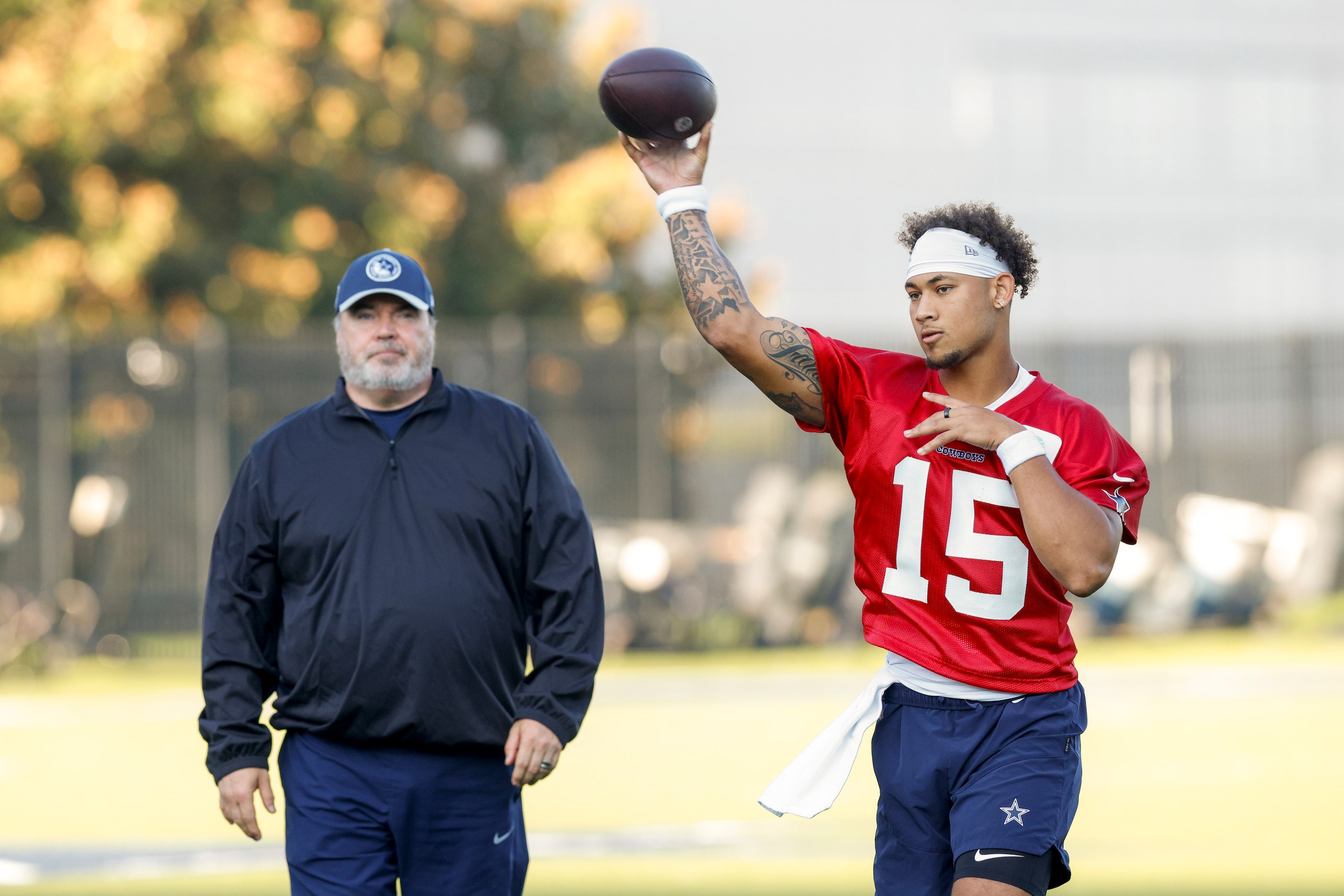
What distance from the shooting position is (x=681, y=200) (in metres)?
4.51

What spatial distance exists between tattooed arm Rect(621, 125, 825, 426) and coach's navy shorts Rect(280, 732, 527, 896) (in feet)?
4.52

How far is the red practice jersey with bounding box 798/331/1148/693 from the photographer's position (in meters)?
4.23

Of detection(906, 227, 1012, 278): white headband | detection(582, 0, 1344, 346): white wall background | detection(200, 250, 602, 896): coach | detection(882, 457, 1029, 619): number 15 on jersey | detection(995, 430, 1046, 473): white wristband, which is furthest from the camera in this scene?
detection(582, 0, 1344, 346): white wall background

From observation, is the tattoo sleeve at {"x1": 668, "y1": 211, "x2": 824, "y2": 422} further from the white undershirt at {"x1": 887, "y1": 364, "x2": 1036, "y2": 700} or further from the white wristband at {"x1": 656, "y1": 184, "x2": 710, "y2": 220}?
the white undershirt at {"x1": 887, "y1": 364, "x2": 1036, "y2": 700}

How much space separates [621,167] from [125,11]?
7.26 meters

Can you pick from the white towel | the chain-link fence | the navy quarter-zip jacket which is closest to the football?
the navy quarter-zip jacket

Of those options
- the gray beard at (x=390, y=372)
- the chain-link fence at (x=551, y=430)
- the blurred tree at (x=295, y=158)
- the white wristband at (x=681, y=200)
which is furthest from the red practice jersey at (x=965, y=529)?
the blurred tree at (x=295, y=158)

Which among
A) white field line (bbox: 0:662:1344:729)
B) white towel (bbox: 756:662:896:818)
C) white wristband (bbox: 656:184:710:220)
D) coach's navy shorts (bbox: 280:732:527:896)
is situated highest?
white wristband (bbox: 656:184:710:220)

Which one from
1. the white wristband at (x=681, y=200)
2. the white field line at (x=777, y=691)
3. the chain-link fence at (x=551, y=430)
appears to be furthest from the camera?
the chain-link fence at (x=551, y=430)

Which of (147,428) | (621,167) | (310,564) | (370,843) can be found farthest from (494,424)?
(621,167)

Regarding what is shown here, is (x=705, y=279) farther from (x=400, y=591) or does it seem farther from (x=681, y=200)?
(x=400, y=591)

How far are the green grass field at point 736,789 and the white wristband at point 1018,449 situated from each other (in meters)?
3.96

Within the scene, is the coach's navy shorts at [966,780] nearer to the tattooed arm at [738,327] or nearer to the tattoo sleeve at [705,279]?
the tattooed arm at [738,327]

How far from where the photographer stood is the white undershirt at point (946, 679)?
4.26 m
